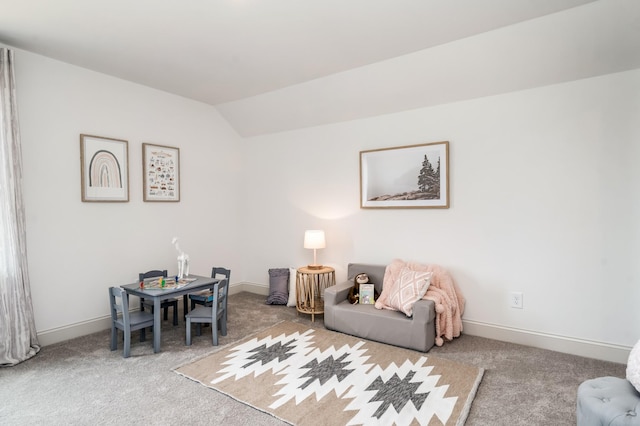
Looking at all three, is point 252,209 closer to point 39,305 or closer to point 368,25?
point 39,305

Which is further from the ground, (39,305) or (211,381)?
(39,305)

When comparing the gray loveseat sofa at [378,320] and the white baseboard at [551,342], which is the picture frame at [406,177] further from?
the white baseboard at [551,342]

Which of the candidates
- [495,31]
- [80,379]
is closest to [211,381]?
[80,379]

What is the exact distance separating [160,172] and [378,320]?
3.19 m

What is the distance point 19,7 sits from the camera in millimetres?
2523

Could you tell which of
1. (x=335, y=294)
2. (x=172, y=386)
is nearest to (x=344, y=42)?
(x=335, y=294)

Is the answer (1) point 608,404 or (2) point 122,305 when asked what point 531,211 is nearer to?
(1) point 608,404

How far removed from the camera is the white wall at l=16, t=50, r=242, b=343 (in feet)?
10.9

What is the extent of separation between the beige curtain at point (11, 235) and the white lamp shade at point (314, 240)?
2773mm

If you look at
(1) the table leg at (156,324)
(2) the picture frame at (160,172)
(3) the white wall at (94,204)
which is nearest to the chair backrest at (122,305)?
(1) the table leg at (156,324)

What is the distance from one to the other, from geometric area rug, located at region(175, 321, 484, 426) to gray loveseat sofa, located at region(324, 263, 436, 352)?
10 cm

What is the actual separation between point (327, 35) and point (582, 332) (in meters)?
3.41

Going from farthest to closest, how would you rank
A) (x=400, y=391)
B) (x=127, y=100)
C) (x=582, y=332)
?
(x=127, y=100), (x=582, y=332), (x=400, y=391)

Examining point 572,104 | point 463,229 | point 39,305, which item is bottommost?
point 39,305
